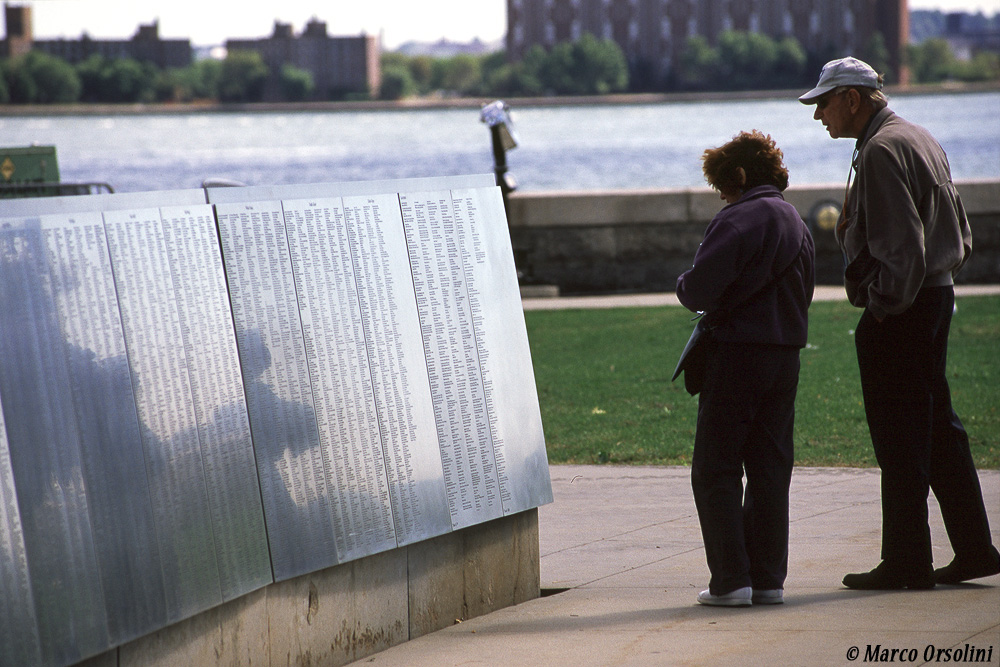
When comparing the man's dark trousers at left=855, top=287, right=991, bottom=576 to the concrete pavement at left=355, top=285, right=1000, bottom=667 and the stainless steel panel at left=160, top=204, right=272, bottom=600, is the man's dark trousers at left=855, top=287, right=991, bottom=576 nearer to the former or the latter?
the concrete pavement at left=355, top=285, right=1000, bottom=667

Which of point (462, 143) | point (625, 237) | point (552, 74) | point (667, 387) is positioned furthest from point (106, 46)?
point (667, 387)

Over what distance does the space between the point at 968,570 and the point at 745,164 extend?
1594 millimetres

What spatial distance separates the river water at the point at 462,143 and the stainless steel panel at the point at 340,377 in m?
8.66

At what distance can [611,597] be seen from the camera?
4.40 metres

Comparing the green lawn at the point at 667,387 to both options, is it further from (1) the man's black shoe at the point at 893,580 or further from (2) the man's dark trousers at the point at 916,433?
(1) the man's black shoe at the point at 893,580

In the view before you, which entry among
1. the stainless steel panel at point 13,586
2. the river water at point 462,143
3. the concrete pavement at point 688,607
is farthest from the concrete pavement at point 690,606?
the river water at point 462,143

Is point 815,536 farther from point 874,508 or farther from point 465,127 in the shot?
point 465,127

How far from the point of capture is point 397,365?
4.03m

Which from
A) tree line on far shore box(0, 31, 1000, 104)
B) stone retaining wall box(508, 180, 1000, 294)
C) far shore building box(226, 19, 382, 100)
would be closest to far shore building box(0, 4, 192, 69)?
tree line on far shore box(0, 31, 1000, 104)

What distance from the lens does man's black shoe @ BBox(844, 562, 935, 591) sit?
13.7 ft

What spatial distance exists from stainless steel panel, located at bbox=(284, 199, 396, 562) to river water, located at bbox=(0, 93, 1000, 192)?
8659 mm

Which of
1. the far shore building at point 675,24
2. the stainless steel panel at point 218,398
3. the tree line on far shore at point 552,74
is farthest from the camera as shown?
the far shore building at point 675,24

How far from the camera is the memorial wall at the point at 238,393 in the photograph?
303 centimetres

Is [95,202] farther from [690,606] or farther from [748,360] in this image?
[690,606]
